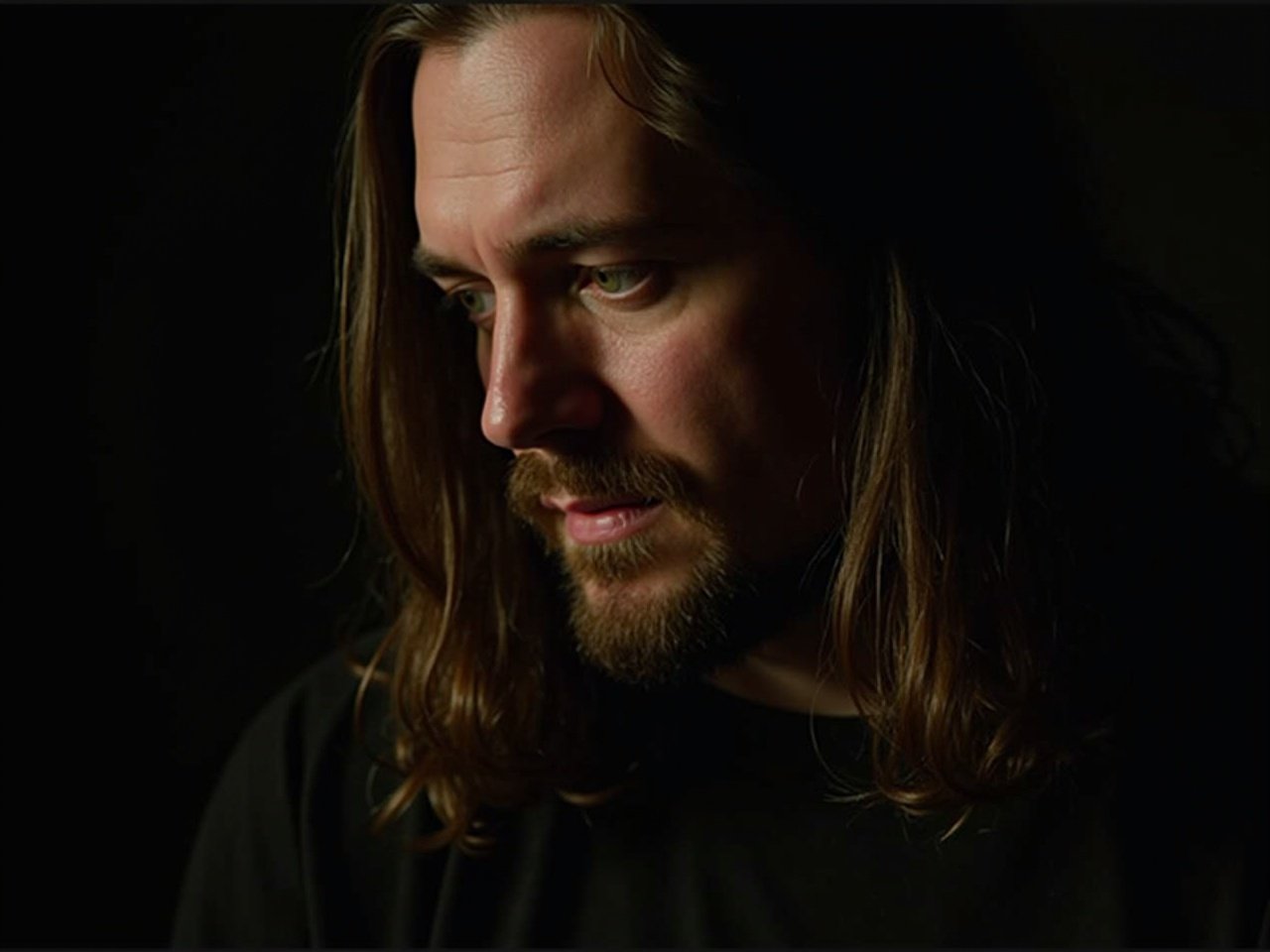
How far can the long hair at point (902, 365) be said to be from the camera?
4.38ft

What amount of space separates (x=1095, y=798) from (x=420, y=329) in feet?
2.43

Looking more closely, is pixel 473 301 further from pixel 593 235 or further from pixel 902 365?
pixel 902 365

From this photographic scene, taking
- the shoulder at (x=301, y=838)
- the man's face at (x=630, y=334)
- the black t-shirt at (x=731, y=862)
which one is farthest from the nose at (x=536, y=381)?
→ the shoulder at (x=301, y=838)

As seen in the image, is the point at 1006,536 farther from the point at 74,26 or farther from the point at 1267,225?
the point at 74,26

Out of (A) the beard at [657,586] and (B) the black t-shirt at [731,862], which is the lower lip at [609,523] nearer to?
(A) the beard at [657,586]

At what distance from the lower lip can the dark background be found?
1.59 feet

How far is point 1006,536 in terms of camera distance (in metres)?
1.40

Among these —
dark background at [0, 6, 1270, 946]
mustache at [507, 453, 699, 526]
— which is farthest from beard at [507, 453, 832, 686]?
dark background at [0, 6, 1270, 946]

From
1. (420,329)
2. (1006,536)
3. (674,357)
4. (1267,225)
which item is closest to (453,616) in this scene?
(420,329)

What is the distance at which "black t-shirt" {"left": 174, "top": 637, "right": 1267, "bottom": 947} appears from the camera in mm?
1380

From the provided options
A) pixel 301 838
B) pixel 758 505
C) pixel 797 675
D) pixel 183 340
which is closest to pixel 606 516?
pixel 758 505

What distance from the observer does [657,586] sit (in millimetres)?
1407

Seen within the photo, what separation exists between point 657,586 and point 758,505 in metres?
0.11

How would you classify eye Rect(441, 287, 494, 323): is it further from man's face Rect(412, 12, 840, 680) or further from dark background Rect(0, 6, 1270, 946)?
dark background Rect(0, 6, 1270, 946)
